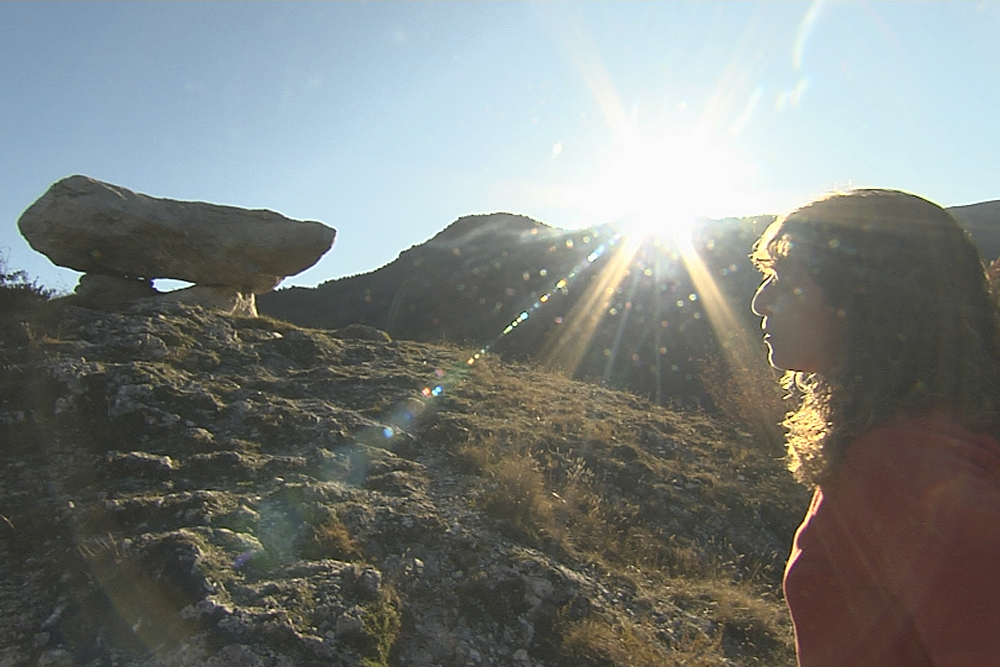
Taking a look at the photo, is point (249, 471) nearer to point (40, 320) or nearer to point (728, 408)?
point (40, 320)

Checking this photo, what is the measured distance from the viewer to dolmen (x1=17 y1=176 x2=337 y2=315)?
9.91m

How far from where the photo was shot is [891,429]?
51.1 inches

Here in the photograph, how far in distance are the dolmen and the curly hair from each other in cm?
1039

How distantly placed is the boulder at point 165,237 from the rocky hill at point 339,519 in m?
1.51

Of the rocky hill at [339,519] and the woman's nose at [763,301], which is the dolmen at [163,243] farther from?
the woman's nose at [763,301]

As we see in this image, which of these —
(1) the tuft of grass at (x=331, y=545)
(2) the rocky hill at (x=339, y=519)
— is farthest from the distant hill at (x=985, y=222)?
(1) the tuft of grass at (x=331, y=545)

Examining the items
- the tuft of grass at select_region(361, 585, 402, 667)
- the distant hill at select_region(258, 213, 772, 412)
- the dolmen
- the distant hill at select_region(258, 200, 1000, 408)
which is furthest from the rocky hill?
the distant hill at select_region(258, 213, 772, 412)

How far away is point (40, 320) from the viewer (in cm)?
807

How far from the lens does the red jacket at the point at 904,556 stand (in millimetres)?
1019

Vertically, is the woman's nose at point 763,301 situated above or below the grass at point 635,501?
above

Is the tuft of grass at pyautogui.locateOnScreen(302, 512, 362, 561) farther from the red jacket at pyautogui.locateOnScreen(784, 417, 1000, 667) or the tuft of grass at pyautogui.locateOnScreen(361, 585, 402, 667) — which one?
the red jacket at pyautogui.locateOnScreen(784, 417, 1000, 667)

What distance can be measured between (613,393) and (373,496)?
23.5 feet

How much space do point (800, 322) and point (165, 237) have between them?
36.3ft

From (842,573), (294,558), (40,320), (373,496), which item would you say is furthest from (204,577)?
(40,320)
